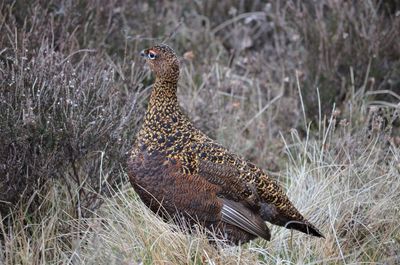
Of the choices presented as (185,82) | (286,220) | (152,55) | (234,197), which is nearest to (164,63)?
(152,55)

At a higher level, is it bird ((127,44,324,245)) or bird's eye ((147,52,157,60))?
bird's eye ((147,52,157,60))

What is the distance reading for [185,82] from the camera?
6.37 metres

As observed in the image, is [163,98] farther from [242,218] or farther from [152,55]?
[242,218]

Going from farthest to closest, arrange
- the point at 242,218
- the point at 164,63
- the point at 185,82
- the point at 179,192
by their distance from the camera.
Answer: the point at 185,82
the point at 164,63
the point at 242,218
the point at 179,192

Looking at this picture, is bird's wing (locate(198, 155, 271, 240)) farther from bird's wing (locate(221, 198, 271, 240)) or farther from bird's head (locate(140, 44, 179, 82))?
bird's head (locate(140, 44, 179, 82))

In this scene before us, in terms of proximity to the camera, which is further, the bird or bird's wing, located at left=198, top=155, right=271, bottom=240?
bird's wing, located at left=198, top=155, right=271, bottom=240

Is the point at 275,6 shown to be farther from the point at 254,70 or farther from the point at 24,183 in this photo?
the point at 24,183

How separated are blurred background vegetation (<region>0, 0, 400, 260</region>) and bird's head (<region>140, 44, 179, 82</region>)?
1.31 ft

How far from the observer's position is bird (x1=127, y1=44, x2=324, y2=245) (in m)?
3.88

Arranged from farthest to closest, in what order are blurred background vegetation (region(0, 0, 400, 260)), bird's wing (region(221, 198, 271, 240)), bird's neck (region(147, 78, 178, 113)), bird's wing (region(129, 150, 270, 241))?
1. blurred background vegetation (region(0, 0, 400, 260))
2. bird's neck (region(147, 78, 178, 113))
3. bird's wing (region(221, 198, 271, 240))
4. bird's wing (region(129, 150, 270, 241))

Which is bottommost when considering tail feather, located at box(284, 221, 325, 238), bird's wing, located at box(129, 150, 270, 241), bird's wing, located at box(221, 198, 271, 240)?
tail feather, located at box(284, 221, 325, 238)

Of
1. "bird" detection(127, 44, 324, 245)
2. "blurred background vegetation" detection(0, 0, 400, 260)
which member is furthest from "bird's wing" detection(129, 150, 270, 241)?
"blurred background vegetation" detection(0, 0, 400, 260)

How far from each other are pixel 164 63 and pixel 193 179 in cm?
63

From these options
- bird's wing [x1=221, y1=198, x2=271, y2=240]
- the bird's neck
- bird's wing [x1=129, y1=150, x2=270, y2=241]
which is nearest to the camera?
bird's wing [x1=129, y1=150, x2=270, y2=241]
